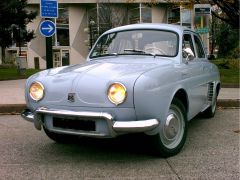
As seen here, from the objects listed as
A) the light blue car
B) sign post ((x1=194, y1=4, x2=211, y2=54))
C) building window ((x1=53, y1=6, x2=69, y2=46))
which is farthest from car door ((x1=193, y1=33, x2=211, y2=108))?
building window ((x1=53, y1=6, x2=69, y2=46))

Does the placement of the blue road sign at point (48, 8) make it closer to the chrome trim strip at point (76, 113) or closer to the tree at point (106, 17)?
the chrome trim strip at point (76, 113)

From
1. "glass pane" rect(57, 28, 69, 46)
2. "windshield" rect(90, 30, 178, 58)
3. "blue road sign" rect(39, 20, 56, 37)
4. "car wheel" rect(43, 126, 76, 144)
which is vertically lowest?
"car wheel" rect(43, 126, 76, 144)

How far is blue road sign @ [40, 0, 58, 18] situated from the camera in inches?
386

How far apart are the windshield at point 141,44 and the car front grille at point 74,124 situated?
5.49ft

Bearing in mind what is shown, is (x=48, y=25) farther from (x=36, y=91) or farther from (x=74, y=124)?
(x=74, y=124)

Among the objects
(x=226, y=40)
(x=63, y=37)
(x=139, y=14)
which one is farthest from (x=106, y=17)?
(x=226, y=40)

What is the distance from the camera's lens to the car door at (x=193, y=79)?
5.45 m

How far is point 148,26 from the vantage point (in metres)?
6.09

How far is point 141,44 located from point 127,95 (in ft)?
5.75

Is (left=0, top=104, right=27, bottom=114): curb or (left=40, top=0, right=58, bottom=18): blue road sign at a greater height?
(left=40, top=0, right=58, bottom=18): blue road sign

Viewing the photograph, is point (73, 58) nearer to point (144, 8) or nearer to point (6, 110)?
point (144, 8)

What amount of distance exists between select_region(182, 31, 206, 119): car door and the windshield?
0.25 m

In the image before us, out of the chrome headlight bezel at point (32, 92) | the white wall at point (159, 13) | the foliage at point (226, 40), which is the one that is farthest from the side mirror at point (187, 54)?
the white wall at point (159, 13)

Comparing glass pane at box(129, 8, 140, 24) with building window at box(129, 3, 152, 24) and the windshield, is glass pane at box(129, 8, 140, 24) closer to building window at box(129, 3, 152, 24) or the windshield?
building window at box(129, 3, 152, 24)
